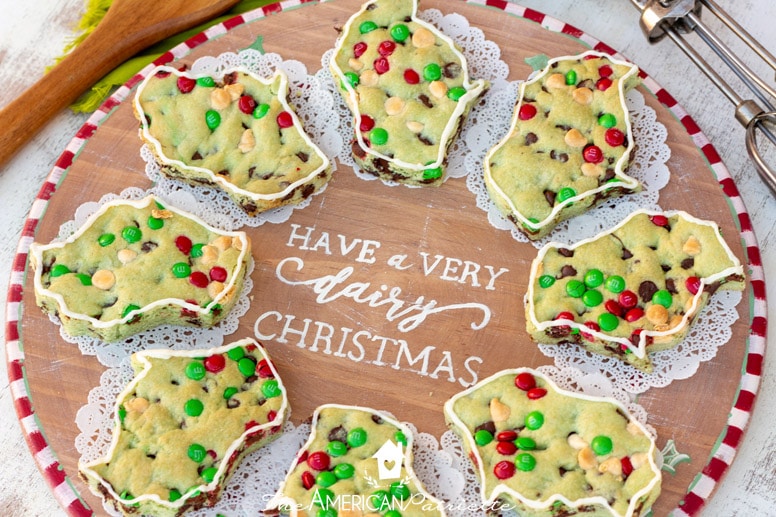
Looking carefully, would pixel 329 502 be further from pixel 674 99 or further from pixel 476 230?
pixel 674 99

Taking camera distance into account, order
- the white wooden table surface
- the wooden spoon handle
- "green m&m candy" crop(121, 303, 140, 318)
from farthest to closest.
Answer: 1. the wooden spoon handle
2. the white wooden table surface
3. "green m&m candy" crop(121, 303, 140, 318)

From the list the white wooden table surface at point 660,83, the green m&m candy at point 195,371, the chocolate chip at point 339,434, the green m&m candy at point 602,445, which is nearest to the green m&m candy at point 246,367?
the green m&m candy at point 195,371

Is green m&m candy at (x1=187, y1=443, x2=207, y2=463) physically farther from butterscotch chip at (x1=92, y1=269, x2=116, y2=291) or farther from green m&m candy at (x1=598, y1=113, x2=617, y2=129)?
green m&m candy at (x1=598, y1=113, x2=617, y2=129)

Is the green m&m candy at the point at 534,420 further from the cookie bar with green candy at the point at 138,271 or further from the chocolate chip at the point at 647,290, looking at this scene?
the cookie bar with green candy at the point at 138,271

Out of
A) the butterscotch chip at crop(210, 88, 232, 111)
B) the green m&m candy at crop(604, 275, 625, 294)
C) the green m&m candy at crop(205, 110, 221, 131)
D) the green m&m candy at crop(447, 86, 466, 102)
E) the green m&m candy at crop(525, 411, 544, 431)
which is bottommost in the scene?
the green m&m candy at crop(525, 411, 544, 431)

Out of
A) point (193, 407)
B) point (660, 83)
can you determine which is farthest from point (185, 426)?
point (660, 83)

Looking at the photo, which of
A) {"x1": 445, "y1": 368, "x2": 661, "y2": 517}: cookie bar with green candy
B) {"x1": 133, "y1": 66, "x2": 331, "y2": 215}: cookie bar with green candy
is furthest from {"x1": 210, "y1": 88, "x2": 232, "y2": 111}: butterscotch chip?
{"x1": 445, "y1": 368, "x2": 661, "y2": 517}: cookie bar with green candy
